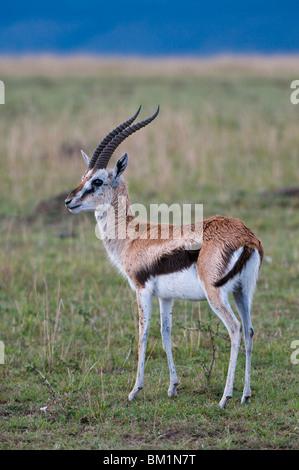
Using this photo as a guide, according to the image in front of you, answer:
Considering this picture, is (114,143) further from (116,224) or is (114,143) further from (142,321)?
(142,321)

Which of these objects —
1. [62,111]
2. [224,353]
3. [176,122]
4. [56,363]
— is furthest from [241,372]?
[62,111]

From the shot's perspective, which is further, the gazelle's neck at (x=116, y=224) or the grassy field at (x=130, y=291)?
the gazelle's neck at (x=116, y=224)

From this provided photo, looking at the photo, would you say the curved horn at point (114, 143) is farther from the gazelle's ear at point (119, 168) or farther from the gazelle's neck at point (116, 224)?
the gazelle's neck at point (116, 224)

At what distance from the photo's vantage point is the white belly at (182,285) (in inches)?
193

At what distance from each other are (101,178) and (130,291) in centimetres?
238

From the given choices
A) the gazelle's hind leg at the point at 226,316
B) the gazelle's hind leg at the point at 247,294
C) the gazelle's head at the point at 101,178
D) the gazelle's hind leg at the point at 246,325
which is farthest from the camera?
the gazelle's head at the point at 101,178

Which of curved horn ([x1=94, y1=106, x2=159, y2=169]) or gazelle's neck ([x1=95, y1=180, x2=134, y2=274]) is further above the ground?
curved horn ([x1=94, y1=106, x2=159, y2=169])

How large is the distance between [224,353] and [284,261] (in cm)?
290

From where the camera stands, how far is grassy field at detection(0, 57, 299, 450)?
15.8 ft

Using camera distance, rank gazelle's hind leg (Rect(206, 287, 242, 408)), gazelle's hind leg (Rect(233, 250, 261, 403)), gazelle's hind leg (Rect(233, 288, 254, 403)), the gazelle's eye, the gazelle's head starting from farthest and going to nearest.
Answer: the gazelle's eye < the gazelle's head < gazelle's hind leg (Rect(233, 288, 254, 403)) < gazelle's hind leg (Rect(233, 250, 261, 403)) < gazelle's hind leg (Rect(206, 287, 242, 408))

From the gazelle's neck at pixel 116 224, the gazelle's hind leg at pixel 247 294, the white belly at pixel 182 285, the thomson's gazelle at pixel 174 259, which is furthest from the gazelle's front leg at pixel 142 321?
the gazelle's hind leg at pixel 247 294

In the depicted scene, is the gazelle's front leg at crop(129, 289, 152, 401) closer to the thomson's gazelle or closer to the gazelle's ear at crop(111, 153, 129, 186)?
the thomson's gazelle

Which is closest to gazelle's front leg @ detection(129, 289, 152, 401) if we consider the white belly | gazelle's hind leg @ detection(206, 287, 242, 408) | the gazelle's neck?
the white belly

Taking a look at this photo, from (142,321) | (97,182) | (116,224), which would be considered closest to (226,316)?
(142,321)
